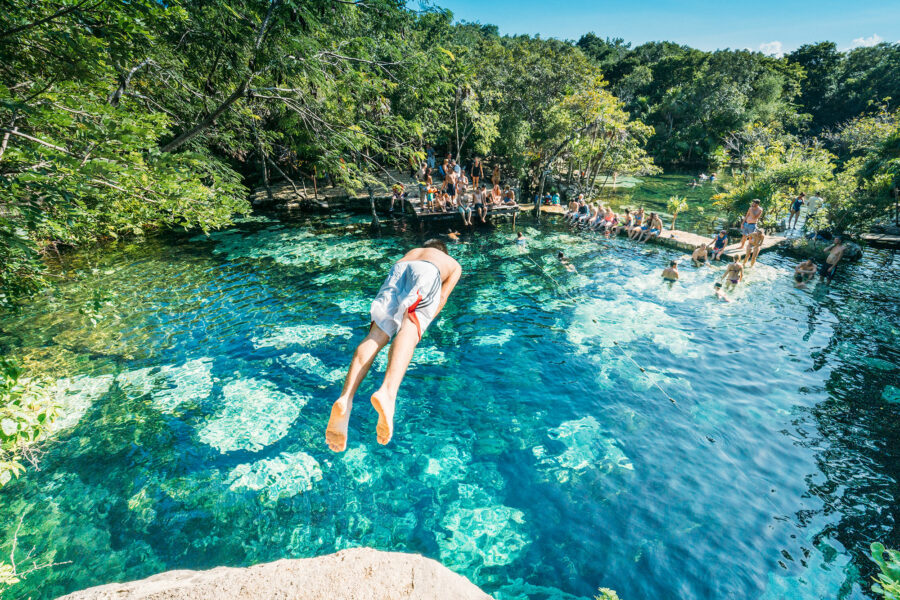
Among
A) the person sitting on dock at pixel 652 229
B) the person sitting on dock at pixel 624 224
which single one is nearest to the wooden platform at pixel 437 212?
the person sitting on dock at pixel 624 224

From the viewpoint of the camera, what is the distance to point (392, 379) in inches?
123

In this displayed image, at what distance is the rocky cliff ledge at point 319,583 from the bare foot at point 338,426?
0.83 metres

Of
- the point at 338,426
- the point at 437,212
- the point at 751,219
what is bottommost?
the point at 338,426

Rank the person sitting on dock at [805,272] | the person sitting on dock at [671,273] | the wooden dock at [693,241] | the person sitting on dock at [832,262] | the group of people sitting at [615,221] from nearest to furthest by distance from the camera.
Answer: the person sitting on dock at [671,273] → the person sitting on dock at [832,262] → the person sitting on dock at [805,272] → the wooden dock at [693,241] → the group of people sitting at [615,221]

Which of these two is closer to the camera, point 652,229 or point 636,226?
point 652,229

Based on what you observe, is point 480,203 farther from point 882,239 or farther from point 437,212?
point 882,239

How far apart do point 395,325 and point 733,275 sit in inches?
579

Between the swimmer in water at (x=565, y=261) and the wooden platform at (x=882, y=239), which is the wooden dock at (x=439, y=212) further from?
the wooden platform at (x=882, y=239)

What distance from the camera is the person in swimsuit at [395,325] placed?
10.1 ft

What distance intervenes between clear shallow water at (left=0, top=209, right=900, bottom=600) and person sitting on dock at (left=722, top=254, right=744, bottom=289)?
150cm

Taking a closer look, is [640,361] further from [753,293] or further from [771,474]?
[753,293]

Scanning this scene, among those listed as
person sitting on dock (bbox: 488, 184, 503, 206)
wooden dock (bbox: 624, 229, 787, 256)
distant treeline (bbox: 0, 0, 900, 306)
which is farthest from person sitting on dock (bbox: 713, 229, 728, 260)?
person sitting on dock (bbox: 488, 184, 503, 206)

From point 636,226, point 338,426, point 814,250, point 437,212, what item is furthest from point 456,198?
point 338,426

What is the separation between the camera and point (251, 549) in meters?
4.35
